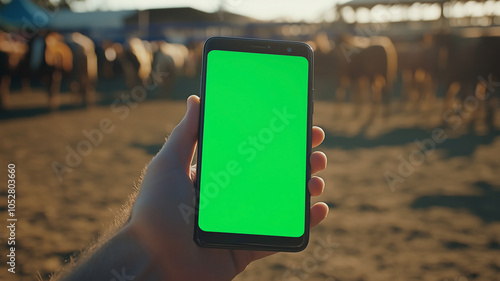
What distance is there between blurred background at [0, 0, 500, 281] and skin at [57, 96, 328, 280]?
0.95 feet

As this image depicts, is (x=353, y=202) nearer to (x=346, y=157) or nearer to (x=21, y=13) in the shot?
(x=346, y=157)

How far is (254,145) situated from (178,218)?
357 mm

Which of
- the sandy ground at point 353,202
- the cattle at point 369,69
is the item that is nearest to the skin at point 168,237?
the sandy ground at point 353,202

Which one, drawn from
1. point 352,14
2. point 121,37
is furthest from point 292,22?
point 121,37

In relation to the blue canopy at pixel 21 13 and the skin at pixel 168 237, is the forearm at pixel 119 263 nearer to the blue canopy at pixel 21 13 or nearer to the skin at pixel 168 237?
the skin at pixel 168 237

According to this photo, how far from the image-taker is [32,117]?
912 centimetres

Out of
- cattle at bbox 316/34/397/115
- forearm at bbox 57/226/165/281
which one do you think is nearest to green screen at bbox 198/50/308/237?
forearm at bbox 57/226/165/281

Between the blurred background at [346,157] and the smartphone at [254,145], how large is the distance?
24.6 inches

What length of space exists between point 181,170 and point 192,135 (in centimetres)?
13

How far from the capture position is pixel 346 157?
6168 mm

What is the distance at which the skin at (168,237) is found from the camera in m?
1.20

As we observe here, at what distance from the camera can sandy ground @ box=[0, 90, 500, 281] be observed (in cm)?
290

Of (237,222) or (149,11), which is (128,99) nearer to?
(237,222)

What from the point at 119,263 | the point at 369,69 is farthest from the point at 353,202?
the point at 369,69
